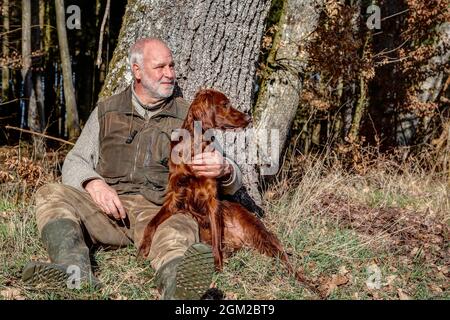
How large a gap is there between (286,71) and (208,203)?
2.37 metres

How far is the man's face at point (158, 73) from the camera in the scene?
4.10 meters

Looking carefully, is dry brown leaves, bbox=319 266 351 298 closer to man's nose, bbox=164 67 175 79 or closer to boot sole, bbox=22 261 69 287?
boot sole, bbox=22 261 69 287

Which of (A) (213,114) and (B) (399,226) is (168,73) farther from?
(B) (399,226)

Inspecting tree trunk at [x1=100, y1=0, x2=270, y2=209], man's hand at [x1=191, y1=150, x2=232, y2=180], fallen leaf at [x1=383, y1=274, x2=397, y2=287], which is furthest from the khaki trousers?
fallen leaf at [x1=383, y1=274, x2=397, y2=287]

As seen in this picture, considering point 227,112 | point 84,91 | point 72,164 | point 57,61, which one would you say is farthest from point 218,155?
point 57,61

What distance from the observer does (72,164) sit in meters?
4.11

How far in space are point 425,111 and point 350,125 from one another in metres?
1.04

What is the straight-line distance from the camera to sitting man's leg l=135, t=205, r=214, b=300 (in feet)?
9.75

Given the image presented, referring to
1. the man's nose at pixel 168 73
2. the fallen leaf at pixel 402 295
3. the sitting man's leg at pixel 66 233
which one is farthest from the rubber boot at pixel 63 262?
the fallen leaf at pixel 402 295

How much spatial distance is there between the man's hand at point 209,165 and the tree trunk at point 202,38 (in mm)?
978

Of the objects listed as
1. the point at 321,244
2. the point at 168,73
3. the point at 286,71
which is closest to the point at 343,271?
the point at 321,244

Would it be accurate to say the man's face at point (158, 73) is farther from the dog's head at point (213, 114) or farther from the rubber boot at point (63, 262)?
the rubber boot at point (63, 262)

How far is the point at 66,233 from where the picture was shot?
3.48 meters

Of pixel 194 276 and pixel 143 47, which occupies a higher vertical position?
pixel 143 47
